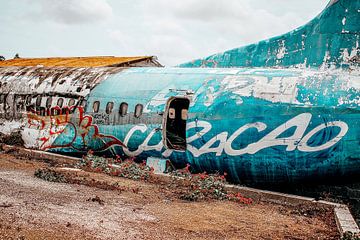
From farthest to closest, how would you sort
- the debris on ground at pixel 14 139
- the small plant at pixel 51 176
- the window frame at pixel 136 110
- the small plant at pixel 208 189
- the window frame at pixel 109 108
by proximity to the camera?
1. the debris on ground at pixel 14 139
2. the window frame at pixel 109 108
3. the window frame at pixel 136 110
4. the small plant at pixel 51 176
5. the small plant at pixel 208 189

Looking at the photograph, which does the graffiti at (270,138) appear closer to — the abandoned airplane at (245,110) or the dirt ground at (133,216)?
the abandoned airplane at (245,110)

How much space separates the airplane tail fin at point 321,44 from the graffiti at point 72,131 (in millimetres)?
7038

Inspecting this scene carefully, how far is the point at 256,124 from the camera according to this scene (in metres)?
13.8

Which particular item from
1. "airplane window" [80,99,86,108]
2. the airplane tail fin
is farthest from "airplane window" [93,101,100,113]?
the airplane tail fin

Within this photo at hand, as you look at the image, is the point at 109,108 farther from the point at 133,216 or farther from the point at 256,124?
the point at 133,216

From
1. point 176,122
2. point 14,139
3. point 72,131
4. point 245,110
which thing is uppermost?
point 245,110

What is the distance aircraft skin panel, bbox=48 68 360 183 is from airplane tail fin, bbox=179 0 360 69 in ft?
2.47

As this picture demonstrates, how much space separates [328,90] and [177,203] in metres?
6.21

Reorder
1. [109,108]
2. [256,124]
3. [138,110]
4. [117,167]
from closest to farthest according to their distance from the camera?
1. [256,124]
2. [117,167]
3. [138,110]
4. [109,108]

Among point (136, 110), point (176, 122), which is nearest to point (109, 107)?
point (136, 110)

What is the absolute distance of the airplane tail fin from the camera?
14242mm

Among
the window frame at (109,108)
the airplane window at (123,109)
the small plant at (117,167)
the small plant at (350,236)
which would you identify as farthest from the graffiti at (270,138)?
the window frame at (109,108)

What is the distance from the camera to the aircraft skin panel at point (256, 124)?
12859mm

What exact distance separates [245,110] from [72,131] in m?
9.00
